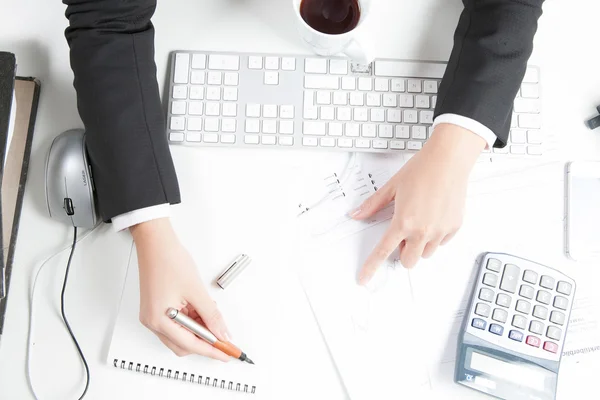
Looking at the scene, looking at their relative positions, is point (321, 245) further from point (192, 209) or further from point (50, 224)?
point (50, 224)

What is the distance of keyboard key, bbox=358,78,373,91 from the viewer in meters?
0.64

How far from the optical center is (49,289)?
59 cm

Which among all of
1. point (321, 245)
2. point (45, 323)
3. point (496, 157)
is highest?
point (496, 157)

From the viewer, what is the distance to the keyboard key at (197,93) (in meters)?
0.63

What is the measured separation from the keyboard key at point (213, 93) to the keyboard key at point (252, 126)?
0.05m

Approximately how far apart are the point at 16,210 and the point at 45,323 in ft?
0.46

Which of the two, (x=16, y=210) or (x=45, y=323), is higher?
(x=16, y=210)

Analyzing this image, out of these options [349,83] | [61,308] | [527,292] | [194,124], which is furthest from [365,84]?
[61,308]

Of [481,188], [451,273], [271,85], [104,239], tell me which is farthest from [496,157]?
[104,239]

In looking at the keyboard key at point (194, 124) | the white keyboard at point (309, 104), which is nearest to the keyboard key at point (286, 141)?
the white keyboard at point (309, 104)

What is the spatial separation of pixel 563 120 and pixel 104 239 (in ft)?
2.00

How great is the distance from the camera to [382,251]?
586 millimetres

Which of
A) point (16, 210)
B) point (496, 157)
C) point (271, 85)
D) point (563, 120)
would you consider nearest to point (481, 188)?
point (496, 157)

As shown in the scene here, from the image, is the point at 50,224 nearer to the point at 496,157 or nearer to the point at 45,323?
the point at 45,323
